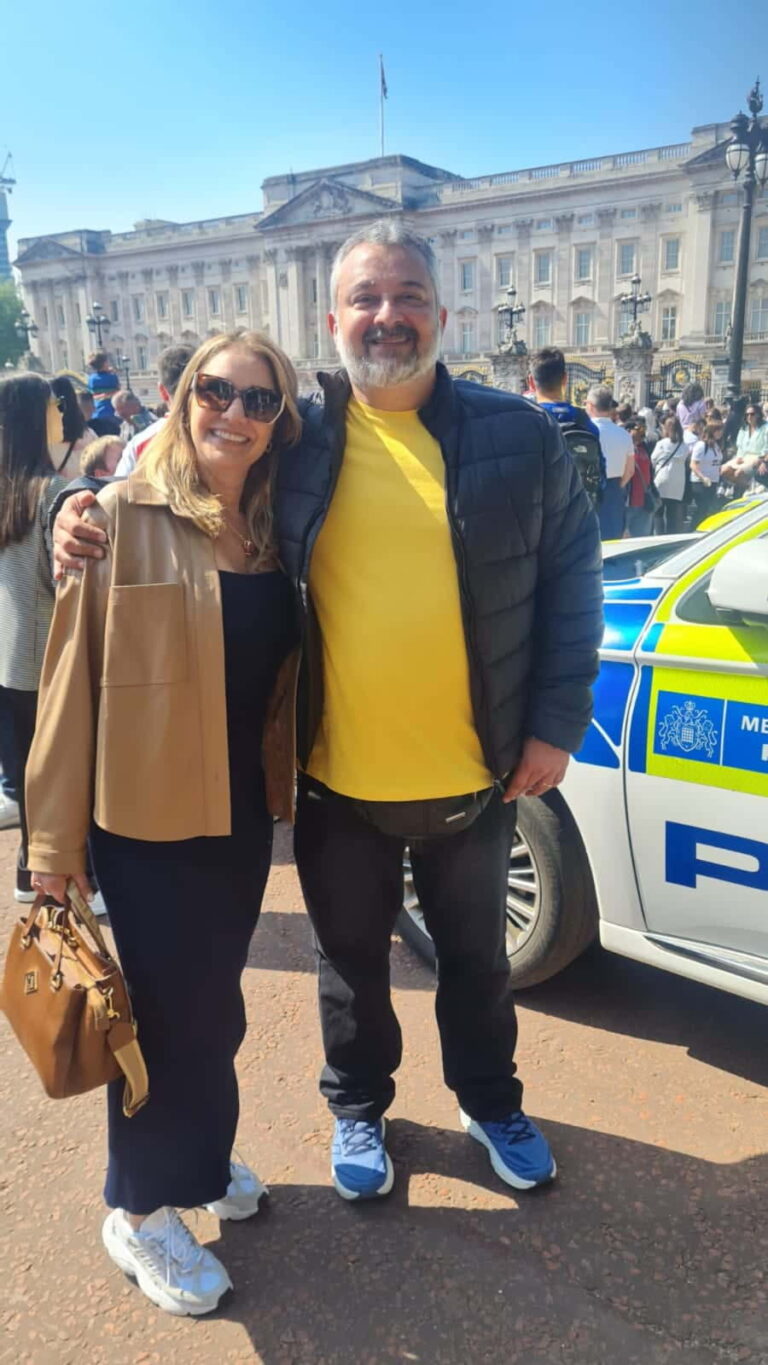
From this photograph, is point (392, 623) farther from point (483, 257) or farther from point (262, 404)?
point (483, 257)

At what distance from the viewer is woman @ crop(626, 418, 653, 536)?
9.75 m

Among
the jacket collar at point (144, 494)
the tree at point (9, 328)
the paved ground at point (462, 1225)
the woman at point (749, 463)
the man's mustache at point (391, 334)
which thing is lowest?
the paved ground at point (462, 1225)

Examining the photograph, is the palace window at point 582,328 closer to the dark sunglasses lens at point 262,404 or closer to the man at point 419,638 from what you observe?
the man at point 419,638

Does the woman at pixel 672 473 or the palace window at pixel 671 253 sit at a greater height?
the palace window at pixel 671 253

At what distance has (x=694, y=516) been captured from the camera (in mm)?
12984

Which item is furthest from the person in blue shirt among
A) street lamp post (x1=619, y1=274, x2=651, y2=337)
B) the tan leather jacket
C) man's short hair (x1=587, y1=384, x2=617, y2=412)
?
street lamp post (x1=619, y1=274, x2=651, y2=337)

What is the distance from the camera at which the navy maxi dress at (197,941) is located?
1.99m

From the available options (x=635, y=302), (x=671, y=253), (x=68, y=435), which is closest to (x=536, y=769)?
(x=68, y=435)

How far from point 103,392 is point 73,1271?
883 cm

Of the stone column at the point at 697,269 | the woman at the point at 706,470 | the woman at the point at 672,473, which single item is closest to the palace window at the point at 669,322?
the stone column at the point at 697,269

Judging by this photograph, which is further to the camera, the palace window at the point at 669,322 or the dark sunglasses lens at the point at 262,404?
the palace window at the point at 669,322

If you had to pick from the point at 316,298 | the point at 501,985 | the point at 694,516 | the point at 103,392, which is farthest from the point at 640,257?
the point at 501,985

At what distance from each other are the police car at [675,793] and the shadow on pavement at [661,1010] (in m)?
0.26

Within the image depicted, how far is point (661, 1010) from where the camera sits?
3.17 m
